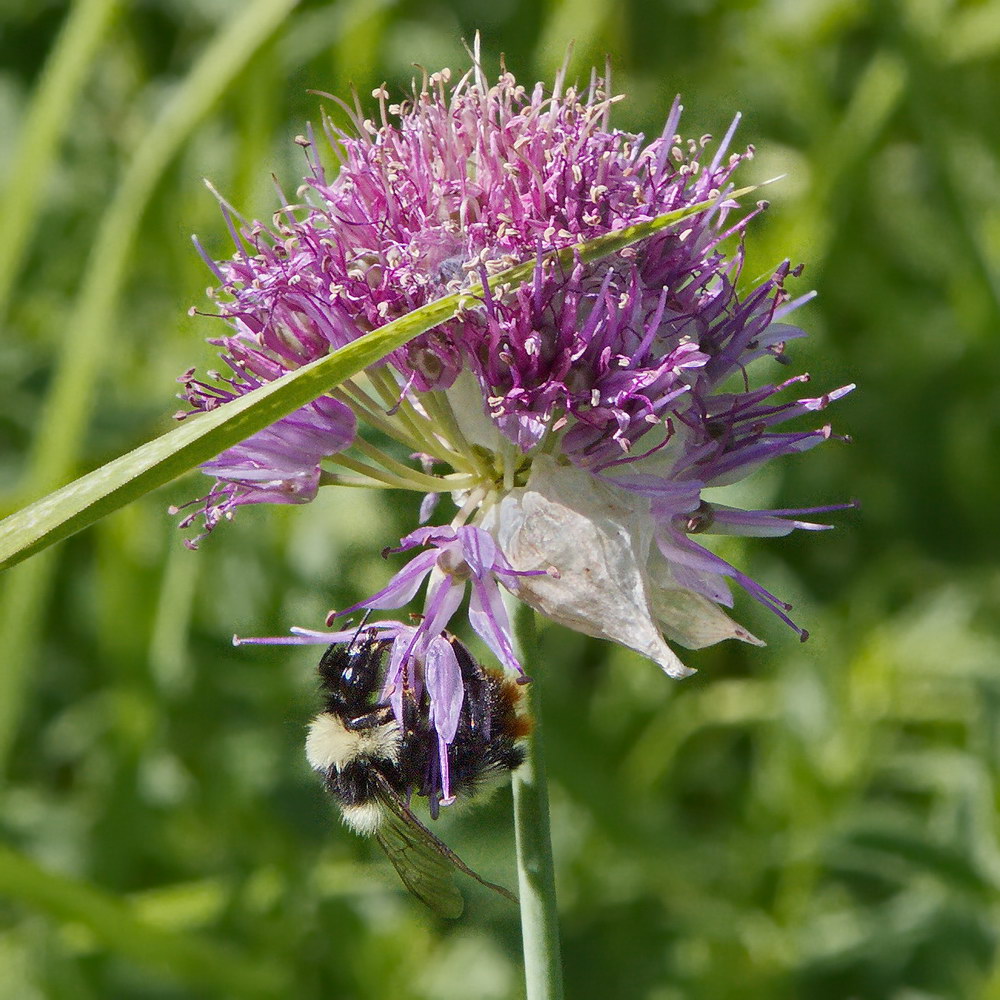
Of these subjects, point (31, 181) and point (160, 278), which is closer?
point (31, 181)

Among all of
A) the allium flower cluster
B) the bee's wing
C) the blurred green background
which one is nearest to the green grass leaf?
the allium flower cluster

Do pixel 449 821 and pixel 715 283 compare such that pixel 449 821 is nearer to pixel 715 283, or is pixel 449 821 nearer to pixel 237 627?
pixel 237 627

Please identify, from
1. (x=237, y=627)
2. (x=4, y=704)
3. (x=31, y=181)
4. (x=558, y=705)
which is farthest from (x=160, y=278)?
(x=558, y=705)

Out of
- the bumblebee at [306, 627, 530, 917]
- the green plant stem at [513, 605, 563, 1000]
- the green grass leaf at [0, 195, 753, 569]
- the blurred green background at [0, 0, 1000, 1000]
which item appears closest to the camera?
the green grass leaf at [0, 195, 753, 569]

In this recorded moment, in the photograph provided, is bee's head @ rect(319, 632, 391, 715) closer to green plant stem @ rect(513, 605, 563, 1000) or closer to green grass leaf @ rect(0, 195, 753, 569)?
green plant stem @ rect(513, 605, 563, 1000)

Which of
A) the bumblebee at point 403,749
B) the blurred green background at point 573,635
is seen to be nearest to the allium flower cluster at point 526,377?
the bumblebee at point 403,749

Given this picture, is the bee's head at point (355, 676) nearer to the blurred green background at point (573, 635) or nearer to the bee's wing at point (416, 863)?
the bee's wing at point (416, 863)
